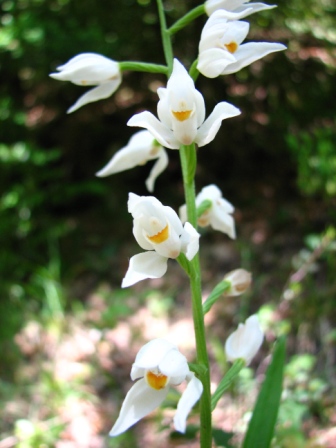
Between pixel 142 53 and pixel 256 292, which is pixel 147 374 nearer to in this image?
pixel 256 292

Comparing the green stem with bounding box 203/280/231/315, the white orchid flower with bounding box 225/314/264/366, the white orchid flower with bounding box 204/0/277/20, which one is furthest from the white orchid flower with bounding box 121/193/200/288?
the white orchid flower with bounding box 204/0/277/20

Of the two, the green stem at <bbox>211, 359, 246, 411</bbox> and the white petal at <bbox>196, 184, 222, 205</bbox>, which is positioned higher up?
the white petal at <bbox>196, 184, 222, 205</bbox>

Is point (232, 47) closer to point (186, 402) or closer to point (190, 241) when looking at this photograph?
point (190, 241)

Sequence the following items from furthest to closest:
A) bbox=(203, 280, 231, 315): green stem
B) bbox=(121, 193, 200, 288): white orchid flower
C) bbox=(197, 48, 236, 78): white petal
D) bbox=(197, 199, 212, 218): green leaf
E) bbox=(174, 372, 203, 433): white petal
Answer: bbox=(197, 199, 212, 218): green leaf, bbox=(203, 280, 231, 315): green stem, bbox=(197, 48, 236, 78): white petal, bbox=(121, 193, 200, 288): white orchid flower, bbox=(174, 372, 203, 433): white petal

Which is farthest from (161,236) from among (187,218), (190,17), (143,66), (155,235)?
(190,17)

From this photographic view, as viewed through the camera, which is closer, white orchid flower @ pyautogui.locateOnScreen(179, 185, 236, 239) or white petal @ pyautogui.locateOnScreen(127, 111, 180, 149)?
white petal @ pyautogui.locateOnScreen(127, 111, 180, 149)

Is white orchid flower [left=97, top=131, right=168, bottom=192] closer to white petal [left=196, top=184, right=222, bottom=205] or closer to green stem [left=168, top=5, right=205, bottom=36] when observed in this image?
white petal [left=196, top=184, right=222, bottom=205]

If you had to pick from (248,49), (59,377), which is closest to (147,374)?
(248,49)

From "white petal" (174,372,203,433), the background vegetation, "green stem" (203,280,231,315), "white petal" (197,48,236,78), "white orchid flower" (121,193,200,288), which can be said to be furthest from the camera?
the background vegetation
